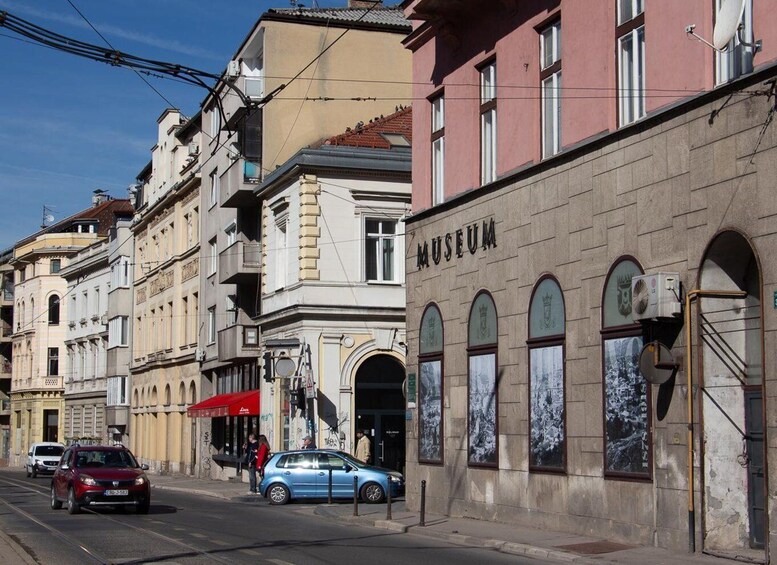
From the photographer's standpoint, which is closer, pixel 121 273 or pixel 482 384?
pixel 482 384

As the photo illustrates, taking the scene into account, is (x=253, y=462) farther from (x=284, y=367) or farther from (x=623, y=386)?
(x=623, y=386)

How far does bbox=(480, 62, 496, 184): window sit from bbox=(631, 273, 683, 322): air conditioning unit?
6773 mm

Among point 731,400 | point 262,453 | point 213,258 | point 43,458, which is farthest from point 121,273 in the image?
point 731,400

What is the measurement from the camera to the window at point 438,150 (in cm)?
2614

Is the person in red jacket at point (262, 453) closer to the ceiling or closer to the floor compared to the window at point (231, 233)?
closer to the floor

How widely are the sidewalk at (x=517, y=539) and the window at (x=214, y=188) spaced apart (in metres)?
21.6

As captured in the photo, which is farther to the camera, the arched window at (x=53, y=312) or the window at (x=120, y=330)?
Answer: the arched window at (x=53, y=312)

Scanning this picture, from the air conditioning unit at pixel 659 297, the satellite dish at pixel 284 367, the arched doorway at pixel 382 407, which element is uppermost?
the air conditioning unit at pixel 659 297

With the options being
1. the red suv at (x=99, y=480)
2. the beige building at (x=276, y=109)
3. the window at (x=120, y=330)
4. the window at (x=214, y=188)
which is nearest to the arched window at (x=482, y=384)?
the red suv at (x=99, y=480)

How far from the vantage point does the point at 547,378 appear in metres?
21.1

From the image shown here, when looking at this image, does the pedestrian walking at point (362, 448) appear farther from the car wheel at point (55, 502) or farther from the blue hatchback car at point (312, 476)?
the car wheel at point (55, 502)

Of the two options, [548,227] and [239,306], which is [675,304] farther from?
[239,306]

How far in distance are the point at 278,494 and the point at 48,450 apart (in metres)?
29.9

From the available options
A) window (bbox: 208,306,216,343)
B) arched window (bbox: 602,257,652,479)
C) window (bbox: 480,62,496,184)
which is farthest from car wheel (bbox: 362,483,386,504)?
window (bbox: 208,306,216,343)
